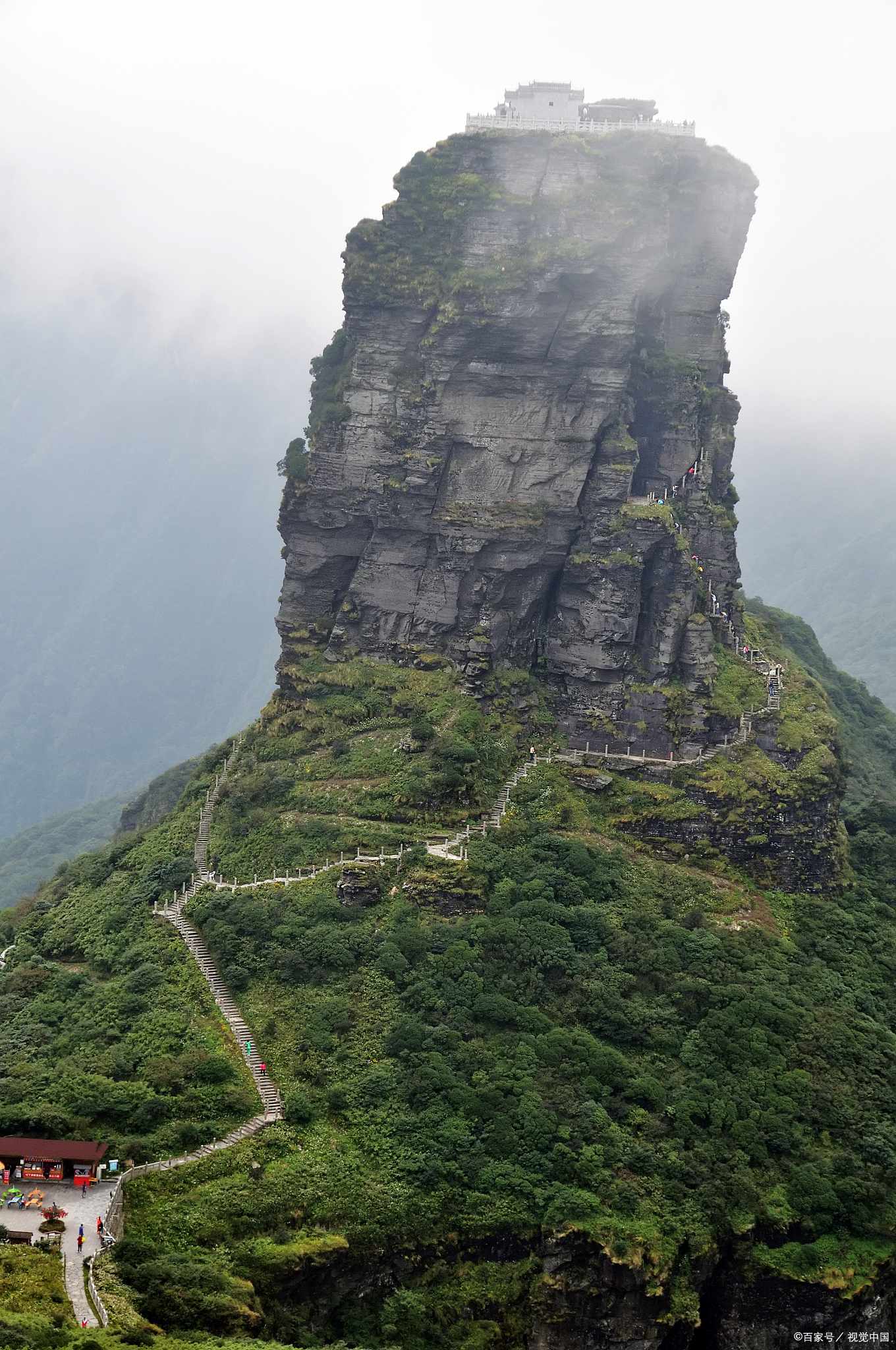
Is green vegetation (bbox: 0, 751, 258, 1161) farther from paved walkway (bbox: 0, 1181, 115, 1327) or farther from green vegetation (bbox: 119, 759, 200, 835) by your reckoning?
green vegetation (bbox: 119, 759, 200, 835)

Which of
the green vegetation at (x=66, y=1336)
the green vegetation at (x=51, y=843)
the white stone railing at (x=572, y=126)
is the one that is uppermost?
the white stone railing at (x=572, y=126)

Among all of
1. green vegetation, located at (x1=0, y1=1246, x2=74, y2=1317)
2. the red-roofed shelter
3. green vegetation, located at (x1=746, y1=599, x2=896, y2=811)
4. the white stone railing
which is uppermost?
the white stone railing

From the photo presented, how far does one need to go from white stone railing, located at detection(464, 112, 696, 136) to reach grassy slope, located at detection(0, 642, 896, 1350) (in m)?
22.6

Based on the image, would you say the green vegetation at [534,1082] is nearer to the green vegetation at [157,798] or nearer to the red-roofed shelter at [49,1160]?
the red-roofed shelter at [49,1160]

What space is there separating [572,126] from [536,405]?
39.3ft

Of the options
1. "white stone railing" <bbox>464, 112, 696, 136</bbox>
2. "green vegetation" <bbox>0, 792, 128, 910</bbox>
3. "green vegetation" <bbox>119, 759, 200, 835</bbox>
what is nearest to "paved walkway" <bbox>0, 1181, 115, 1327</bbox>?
"white stone railing" <bbox>464, 112, 696, 136</bbox>

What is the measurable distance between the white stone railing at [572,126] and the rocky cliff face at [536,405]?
3.50ft

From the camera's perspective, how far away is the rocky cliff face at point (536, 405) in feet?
166

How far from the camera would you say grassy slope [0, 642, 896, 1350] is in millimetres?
34531

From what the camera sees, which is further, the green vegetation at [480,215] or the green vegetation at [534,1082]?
the green vegetation at [480,215]

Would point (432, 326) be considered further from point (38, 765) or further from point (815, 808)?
point (38, 765)

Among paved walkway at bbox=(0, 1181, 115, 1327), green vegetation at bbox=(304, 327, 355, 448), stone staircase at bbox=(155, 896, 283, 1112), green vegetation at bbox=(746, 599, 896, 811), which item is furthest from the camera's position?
green vegetation at bbox=(746, 599, 896, 811)

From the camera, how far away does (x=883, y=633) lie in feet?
397

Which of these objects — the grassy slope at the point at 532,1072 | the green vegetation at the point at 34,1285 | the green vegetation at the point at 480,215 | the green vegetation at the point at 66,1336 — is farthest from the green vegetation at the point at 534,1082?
the green vegetation at the point at 480,215
